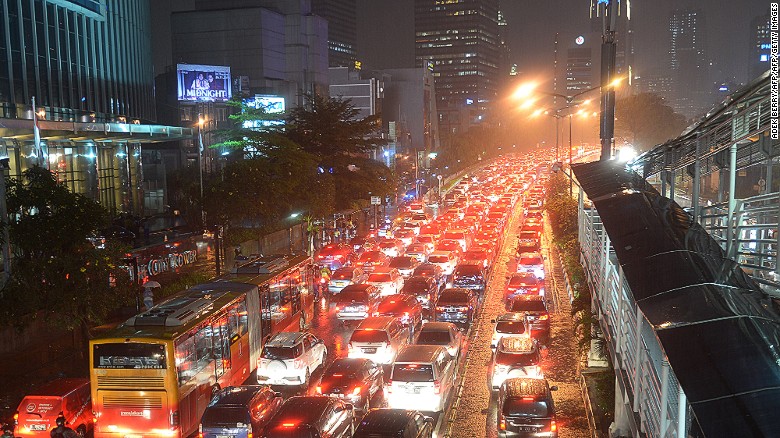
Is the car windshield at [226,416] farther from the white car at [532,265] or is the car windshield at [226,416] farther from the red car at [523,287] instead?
the white car at [532,265]

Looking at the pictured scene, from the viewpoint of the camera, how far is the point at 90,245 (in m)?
22.1

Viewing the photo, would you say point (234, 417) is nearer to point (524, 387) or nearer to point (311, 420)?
point (311, 420)

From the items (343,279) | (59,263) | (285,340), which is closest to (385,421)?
(285,340)

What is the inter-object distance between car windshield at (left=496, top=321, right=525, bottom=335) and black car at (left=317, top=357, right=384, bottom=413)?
14.6 feet

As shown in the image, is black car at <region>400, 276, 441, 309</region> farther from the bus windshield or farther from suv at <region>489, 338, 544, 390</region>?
the bus windshield

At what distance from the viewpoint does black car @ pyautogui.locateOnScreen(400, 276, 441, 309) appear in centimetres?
2950

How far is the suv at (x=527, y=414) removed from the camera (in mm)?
14758

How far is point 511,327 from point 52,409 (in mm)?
12020

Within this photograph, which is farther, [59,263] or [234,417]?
[59,263]

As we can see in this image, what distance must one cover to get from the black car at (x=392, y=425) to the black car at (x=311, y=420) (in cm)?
87

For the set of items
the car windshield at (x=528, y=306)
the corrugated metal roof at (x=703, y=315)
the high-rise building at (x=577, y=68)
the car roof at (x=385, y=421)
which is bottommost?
the car windshield at (x=528, y=306)

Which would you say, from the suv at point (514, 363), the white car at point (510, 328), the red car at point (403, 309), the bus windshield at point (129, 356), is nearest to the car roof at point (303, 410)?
the bus windshield at point (129, 356)

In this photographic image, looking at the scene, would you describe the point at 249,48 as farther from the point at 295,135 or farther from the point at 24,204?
the point at 24,204

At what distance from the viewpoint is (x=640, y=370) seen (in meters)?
9.07
